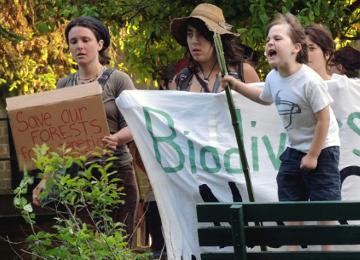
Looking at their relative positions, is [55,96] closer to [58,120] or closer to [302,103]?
[58,120]

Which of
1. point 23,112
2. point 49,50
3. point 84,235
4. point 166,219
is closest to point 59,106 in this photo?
point 23,112

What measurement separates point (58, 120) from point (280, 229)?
2.42 metres

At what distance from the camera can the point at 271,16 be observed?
8438 mm

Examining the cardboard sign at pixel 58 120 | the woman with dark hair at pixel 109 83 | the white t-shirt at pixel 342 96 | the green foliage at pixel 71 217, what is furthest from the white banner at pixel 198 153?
the green foliage at pixel 71 217

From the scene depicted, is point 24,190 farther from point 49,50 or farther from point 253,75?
point 49,50

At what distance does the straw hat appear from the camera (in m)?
6.84

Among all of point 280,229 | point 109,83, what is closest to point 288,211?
point 280,229

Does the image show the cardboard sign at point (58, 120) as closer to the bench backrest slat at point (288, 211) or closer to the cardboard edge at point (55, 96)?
the cardboard edge at point (55, 96)

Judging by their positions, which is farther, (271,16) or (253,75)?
(271,16)

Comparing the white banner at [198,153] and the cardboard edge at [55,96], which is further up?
the cardboard edge at [55,96]

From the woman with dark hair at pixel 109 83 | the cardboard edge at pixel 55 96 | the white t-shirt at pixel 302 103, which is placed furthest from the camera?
the woman with dark hair at pixel 109 83

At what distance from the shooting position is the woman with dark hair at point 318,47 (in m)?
7.04

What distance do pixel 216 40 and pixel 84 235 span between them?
4.79 ft

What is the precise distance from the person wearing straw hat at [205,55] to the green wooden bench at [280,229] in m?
2.31
